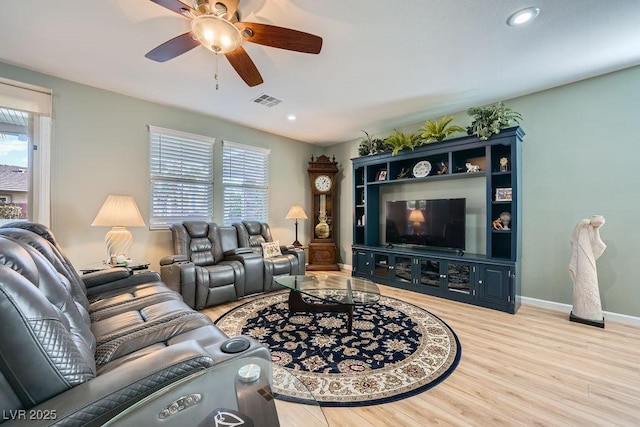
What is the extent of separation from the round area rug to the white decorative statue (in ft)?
4.91

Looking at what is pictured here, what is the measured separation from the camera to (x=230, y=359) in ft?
3.63

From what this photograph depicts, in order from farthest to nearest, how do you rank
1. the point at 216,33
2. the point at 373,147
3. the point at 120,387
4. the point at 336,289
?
1. the point at 373,147
2. the point at 336,289
3. the point at 216,33
4. the point at 120,387

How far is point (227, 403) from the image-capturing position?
38.5 inches

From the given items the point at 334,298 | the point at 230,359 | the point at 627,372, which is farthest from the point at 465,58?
the point at 230,359

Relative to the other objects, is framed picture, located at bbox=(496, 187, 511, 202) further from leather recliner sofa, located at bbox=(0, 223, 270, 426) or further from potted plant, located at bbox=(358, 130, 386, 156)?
leather recliner sofa, located at bbox=(0, 223, 270, 426)

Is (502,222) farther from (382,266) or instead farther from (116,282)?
(116,282)

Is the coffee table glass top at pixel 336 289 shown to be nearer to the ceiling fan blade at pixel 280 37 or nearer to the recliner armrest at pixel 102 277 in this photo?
the recliner armrest at pixel 102 277

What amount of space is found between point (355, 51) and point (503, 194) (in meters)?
2.57

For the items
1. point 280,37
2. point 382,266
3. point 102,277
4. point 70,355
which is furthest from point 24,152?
point 382,266

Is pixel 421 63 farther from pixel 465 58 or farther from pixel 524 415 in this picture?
pixel 524 415

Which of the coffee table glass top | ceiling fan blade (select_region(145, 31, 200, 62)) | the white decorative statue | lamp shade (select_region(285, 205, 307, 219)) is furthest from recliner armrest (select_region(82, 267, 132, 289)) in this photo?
the white decorative statue

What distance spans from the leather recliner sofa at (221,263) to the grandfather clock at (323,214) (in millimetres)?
1126

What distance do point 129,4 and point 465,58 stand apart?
2.95 meters

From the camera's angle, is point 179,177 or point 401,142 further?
point 401,142
